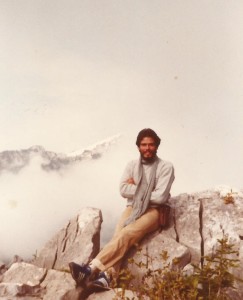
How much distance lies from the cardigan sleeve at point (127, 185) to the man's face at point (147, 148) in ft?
1.35

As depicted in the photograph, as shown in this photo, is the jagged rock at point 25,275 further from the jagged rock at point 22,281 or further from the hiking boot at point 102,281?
the hiking boot at point 102,281

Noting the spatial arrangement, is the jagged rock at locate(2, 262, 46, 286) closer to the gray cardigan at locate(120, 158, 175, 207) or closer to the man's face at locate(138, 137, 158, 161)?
the gray cardigan at locate(120, 158, 175, 207)

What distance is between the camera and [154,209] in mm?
8820

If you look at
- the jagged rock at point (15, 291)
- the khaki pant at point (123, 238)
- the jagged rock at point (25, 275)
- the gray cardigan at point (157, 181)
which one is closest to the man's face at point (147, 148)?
the gray cardigan at point (157, 181)

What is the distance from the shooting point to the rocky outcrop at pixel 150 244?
298 inches

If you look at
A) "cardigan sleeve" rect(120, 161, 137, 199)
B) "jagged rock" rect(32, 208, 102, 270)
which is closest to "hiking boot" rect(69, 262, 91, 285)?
"jagged rock" rect(32, 208, 102, 270)

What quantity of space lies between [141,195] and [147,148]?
40.6 inches

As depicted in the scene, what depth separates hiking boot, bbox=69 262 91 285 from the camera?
7.16 metres

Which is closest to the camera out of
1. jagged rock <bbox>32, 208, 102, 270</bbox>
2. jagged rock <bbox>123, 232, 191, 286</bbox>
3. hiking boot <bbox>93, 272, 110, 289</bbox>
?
hiking boot <bbox>93, 272, 110, 289</bbox>

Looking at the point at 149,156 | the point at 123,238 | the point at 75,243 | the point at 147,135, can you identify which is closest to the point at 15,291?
the point at 123,238

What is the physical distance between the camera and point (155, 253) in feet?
28.3

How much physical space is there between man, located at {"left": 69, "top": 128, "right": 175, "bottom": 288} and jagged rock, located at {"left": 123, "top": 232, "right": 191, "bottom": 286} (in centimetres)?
27

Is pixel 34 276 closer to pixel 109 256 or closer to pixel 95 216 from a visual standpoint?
pixel 109 256

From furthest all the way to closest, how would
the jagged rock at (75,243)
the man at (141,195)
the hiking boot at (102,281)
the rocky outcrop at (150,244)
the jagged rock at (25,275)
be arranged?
the jagged rock at (75,243)
the man at (141,195)
the jagged rock at (25,275)
the rocky outcrop at (150,244)
the hiking boot at (102,281)
